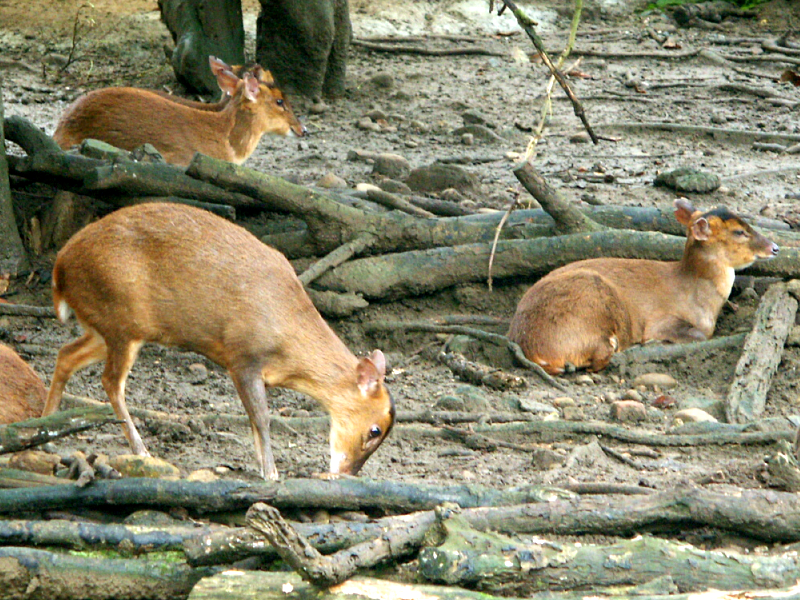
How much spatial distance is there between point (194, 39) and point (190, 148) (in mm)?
3205

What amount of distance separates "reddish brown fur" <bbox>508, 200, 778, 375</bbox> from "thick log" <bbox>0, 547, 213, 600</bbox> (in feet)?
12.1

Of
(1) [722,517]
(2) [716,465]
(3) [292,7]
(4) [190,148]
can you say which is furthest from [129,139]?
(1) [722,517]

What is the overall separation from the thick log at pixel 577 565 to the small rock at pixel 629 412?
2.30 metres

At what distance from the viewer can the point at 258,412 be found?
5.04 m

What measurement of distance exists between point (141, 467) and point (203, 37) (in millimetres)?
8538

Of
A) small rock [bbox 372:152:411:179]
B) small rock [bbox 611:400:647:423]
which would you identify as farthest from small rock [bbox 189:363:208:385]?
small rock [bbox 372:152:411:179]

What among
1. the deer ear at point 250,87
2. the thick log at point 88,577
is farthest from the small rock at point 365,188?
the thick log at point 88,577

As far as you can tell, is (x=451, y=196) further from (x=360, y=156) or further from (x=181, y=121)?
(x=181, y=121)

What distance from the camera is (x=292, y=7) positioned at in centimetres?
1184

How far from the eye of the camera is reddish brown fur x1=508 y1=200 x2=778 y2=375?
22.9 feet

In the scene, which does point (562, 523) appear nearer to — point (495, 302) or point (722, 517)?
point (722, 517)

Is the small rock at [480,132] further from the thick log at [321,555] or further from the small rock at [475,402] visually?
the thick log at [321,555]

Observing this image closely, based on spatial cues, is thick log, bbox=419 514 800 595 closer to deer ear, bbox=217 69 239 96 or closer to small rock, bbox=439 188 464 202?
small rock, bbox=439 188 464 202

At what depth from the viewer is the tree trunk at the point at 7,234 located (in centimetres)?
732
